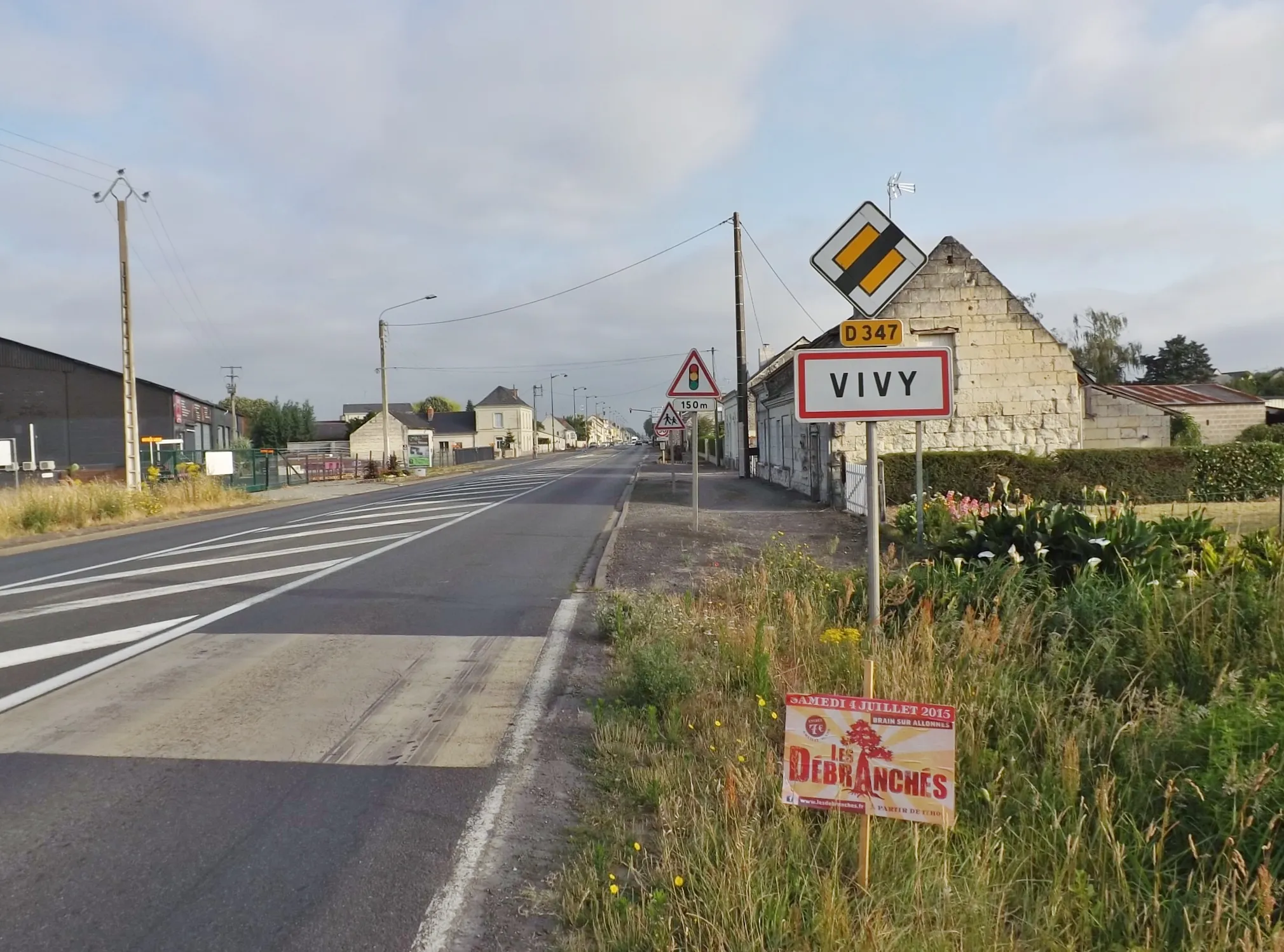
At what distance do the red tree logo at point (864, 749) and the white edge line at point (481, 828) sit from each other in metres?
1.52

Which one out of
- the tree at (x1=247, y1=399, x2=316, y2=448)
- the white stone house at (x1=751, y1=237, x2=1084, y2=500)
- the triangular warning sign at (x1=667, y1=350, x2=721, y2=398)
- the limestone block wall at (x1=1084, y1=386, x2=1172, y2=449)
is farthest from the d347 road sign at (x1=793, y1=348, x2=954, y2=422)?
the tree at (x1=247, y1=399, x2=316, y2=448)

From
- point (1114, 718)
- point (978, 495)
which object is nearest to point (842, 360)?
point (1114, 718)

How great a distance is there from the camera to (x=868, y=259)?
205 inches

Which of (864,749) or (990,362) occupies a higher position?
(990,362)

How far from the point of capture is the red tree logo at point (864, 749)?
3219 mm

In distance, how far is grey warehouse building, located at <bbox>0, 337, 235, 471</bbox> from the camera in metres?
38.9

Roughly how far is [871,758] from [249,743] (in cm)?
365

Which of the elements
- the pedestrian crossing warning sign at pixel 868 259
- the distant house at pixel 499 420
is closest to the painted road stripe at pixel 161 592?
the pedestrian crossing warning sign at pixel 868 259

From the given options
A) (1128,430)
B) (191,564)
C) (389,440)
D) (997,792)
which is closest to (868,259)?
(997,792)

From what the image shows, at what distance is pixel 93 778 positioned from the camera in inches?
181

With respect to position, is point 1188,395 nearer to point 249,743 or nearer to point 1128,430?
point 1128,430

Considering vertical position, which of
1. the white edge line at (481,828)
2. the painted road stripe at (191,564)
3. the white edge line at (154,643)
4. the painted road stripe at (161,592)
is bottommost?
the white edge line at (481,828)

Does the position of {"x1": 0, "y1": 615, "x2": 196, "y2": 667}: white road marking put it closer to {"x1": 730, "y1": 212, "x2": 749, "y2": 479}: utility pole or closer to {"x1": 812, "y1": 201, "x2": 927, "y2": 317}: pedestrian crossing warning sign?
{"x1": 812, "y1": 201, "x2": 927, "y2": 317}: pedestrian crossing warning sign

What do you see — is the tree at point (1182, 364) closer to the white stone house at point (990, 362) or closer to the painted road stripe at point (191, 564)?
the white stone house at point (990, 362)
